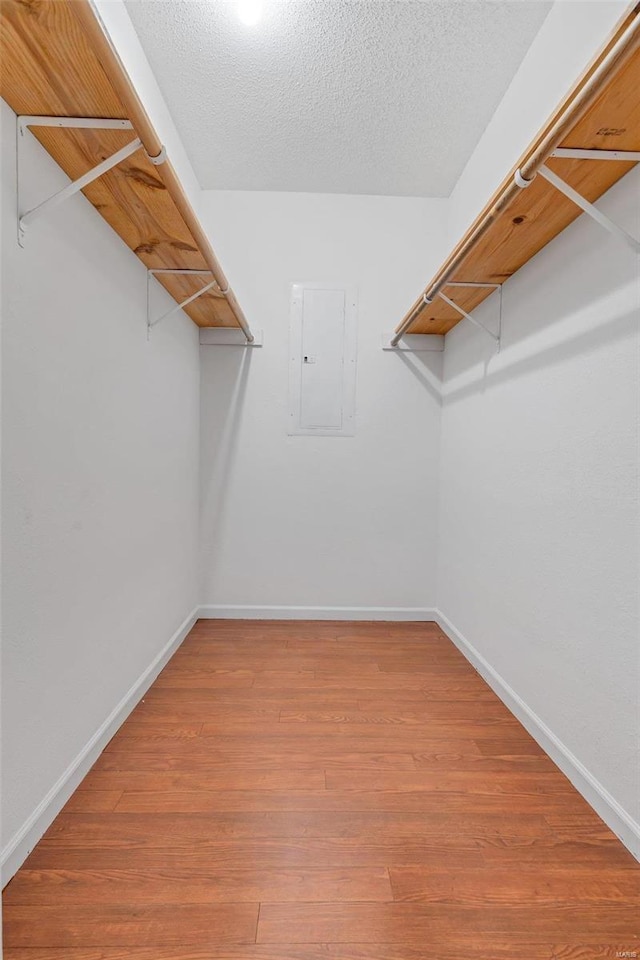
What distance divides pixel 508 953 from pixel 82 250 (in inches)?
83.8

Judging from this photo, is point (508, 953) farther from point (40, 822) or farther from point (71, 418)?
point (71, 418)

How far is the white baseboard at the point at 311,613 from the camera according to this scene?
3.02 m

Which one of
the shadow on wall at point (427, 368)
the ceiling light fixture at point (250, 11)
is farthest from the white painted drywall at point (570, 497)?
the ceiling light fixture at point (250, 11)

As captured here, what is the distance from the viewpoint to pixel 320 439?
302cm

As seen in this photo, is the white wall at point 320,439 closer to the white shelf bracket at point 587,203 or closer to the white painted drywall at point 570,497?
the white painted drywall at point 570,497

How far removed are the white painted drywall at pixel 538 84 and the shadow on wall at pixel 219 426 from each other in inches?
63.2

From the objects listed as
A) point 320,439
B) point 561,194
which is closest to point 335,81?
point 561,194

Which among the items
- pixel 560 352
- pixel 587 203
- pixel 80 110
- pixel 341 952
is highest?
pixel 80 110

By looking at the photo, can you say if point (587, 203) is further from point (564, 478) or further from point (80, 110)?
point (80, 110)

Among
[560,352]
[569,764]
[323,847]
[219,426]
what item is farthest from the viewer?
[219,426]

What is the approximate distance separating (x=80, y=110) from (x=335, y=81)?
4.86ft

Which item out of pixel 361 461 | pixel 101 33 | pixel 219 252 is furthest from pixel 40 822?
pixel 219 252

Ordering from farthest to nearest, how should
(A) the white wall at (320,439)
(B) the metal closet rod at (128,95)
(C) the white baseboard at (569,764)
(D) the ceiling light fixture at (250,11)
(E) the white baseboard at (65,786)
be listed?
(A) the white wall at (320,439)
(D) the ceiling light fixture at (250,11)
(C) the white baseboard at (569,764)
(E) the white baseboard at (65,786)
(B) the metal closet rod at (128,95)

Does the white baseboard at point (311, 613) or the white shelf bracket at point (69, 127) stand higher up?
the white shelf bracket at point (69, 127)
